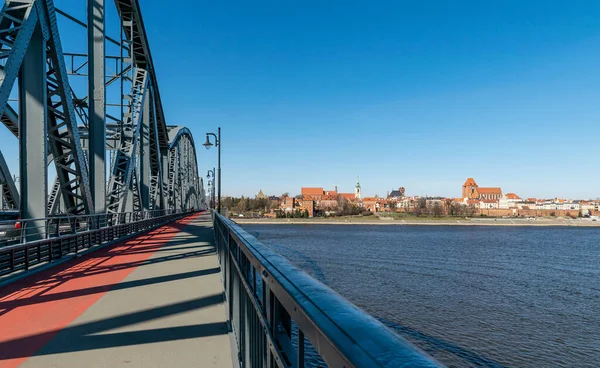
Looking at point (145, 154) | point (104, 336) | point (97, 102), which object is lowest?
point (104, 336)

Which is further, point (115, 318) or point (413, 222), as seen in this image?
point (413, 222)

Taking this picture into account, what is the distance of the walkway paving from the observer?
3764mm

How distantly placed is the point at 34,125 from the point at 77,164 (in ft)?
5.87

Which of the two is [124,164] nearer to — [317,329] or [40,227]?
[40,227]

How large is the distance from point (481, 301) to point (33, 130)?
68.8ft

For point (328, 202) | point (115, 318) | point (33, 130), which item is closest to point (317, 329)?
point (115, 318)

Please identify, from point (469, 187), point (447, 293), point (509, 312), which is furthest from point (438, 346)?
point (469, 187)

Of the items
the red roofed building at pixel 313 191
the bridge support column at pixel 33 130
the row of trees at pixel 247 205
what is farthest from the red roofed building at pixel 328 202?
the bridge support column at pixel 33 130

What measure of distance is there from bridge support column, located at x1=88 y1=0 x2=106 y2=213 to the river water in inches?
233

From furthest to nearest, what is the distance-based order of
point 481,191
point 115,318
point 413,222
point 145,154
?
point 481,191, point 413,222, point 145,154, point 115,318

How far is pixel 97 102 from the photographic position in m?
12.4

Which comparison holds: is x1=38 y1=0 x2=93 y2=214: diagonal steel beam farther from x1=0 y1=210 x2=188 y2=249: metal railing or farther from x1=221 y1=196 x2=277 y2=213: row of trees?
x1=221 y1=196 x2=277 y2=213: row of trees

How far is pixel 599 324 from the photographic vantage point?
19094 millimetres

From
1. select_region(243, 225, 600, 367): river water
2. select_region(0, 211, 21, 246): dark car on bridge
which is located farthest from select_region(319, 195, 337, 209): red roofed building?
select_region(0, 211, 21, 246): dark car on bridge
